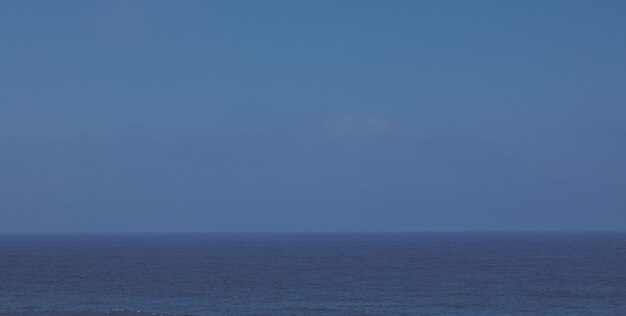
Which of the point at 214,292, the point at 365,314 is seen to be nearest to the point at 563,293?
the point at 365,314

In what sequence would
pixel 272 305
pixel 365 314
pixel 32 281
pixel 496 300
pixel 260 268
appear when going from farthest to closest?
pixel 260 268
pixel 32 281
pixel 496 300
pixel 272 305
pixel 365 314

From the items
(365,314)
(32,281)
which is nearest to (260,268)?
(32,281)

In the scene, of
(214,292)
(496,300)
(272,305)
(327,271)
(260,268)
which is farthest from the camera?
(260,268)

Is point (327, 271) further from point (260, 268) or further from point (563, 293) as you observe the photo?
point (563, 293)

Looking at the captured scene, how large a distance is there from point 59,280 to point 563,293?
159 feet

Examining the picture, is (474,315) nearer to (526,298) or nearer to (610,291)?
(526,298)

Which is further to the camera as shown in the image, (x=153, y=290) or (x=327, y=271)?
(x=327, y=271)

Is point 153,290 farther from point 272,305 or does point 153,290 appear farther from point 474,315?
point 474,315

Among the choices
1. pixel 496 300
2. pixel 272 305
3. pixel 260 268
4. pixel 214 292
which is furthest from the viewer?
pixel 260 268

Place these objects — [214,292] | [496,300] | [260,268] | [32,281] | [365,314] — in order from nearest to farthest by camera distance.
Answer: [365,314] < [496,300] < [214,292] < [32,281] < [260,268]

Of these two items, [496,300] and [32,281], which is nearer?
[496,300]

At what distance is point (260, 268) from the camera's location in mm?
95188

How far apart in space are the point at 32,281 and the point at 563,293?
4981 cm

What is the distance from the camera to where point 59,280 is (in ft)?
248
